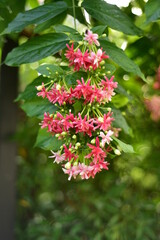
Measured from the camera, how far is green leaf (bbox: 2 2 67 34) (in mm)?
965

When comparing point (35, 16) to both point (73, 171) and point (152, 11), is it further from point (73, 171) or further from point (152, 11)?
point (73, 171)

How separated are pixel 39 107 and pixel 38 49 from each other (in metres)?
0.13

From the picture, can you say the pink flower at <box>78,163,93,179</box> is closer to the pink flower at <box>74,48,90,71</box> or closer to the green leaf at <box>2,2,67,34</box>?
the pink flower at <box>74,48,90,71</box>

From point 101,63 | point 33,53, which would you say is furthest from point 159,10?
point 33,53

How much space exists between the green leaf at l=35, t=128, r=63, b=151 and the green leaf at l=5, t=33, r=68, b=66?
18 cm

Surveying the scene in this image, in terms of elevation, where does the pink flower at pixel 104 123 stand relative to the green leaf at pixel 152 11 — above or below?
below

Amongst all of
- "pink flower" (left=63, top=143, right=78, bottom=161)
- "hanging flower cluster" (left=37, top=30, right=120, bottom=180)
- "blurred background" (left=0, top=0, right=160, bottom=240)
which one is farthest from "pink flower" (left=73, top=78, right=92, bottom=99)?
"blurred background" (left=0, top=0, right=160, bottom=240)

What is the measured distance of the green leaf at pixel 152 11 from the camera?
872 mm

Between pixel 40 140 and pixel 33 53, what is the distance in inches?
8.2

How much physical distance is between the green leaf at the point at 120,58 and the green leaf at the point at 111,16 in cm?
8

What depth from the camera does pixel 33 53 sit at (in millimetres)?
957

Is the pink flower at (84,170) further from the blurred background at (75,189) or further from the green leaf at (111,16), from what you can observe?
the blurred background at (75,189)

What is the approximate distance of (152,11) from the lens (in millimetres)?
884

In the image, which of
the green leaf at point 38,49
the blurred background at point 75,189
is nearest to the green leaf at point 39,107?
the green leaf at point 38,49
